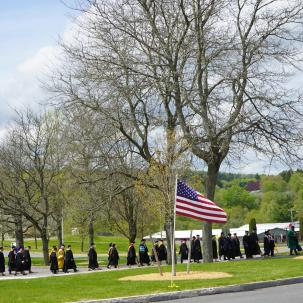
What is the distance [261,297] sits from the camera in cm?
1570

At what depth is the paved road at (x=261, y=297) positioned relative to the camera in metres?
14.9

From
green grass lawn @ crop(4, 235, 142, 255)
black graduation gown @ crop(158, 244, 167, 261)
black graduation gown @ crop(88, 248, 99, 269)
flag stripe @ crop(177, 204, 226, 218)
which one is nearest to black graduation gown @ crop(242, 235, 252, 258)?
black graduation gown @ crop(158, 244, 167, 261)

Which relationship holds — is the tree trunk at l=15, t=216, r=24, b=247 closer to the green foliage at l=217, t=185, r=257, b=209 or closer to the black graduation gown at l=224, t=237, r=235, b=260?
the black graduation gown at l=224, t=237, r=235, b=260

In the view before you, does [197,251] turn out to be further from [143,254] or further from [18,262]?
[18,262]

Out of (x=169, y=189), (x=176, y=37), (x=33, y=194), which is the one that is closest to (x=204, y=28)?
(x=176, y=37)

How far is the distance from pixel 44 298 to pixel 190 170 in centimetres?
2042

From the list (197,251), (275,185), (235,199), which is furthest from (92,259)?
(275,185)

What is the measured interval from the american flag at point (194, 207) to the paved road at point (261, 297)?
3.57 metres

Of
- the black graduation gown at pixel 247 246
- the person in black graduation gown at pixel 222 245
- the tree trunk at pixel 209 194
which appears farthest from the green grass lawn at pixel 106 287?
the black graduation gown at pixel 247 246

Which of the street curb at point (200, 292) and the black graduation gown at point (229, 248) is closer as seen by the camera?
the street curb at point (200, 292)

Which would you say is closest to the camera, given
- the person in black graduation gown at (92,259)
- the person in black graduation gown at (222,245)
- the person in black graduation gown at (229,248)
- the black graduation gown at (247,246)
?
the person in black graduation gown at (92,259)

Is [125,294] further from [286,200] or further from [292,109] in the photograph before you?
[286,200]

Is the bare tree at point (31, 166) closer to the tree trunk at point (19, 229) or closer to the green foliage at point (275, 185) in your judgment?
the tree trunk at point (19, 229)

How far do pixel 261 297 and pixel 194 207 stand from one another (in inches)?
223
